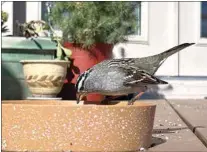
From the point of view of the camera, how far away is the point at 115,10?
13.1ft

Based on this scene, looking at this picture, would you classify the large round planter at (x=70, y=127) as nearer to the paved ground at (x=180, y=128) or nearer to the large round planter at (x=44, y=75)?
the paved ground at (x=180, y=128)

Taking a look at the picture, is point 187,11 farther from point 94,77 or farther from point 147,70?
point 94,77

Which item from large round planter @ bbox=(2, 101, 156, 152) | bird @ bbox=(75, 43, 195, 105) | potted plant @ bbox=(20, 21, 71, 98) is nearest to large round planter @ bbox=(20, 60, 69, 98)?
potted plant @ bbox=(20, 21, 71, 98)

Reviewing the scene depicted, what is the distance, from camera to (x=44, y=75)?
3.72 metres

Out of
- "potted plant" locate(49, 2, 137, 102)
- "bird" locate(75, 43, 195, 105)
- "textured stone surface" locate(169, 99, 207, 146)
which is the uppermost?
"potted plant" locate(49, 2, 137, 102)

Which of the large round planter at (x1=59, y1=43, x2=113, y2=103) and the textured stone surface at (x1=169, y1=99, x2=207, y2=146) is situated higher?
the large round planter at (x1=59, y1=43, x2=113, y2=103)

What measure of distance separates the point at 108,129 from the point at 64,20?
2071 millimetres

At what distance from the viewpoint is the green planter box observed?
156 inches

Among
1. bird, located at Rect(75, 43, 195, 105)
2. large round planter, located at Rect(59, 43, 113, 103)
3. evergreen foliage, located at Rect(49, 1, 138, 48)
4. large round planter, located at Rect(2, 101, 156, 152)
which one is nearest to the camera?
large round planter, located at Rect(2, 101, 156, 152)

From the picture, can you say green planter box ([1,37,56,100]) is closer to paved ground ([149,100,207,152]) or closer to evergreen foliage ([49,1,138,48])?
evergreen foliage ([49,1,138,48])

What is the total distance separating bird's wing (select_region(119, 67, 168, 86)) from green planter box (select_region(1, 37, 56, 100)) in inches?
69.9

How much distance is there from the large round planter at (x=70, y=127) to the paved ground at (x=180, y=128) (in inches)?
7.5

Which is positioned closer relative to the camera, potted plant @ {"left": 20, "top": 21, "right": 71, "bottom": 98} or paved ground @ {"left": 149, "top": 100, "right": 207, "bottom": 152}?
paved ground @ {"left": 149, "top": 100, "right": 207, "bottom": 152}

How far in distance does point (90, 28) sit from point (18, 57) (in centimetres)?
59
